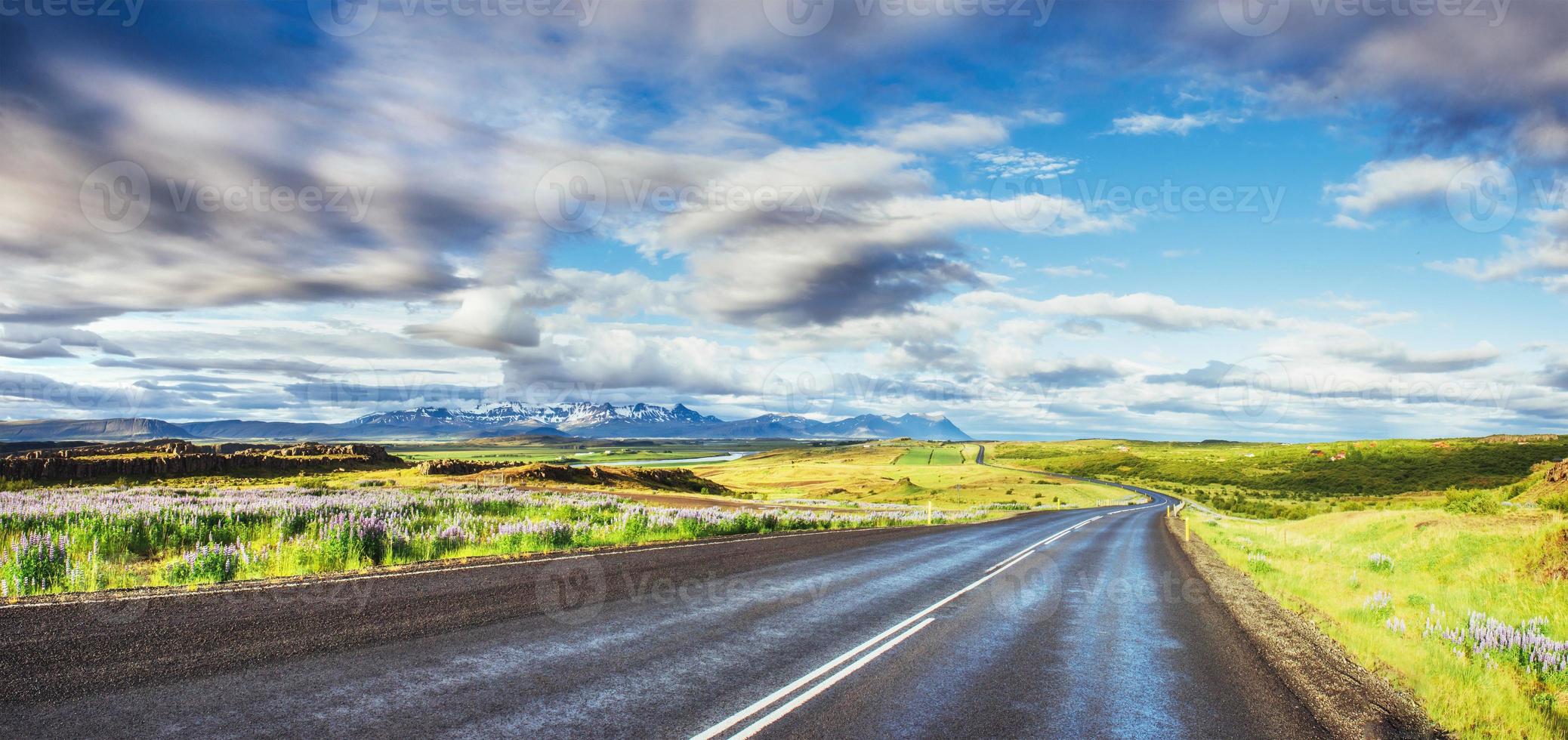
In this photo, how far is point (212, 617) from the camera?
7.84m

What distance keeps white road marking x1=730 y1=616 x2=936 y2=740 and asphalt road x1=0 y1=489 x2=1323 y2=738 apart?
1.1 inches

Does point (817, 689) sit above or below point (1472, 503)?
below

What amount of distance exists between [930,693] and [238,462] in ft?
225

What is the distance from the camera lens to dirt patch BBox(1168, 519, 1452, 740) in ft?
21.5

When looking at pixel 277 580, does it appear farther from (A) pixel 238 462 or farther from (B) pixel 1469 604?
(A) pixel 238 462

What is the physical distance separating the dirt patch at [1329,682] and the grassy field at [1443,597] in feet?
0.97

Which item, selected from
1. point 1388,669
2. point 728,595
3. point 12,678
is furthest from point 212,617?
point 1388,669

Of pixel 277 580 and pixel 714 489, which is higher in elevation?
pixel 277 580

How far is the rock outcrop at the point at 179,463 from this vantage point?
44.6m

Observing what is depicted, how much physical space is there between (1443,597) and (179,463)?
71.9m

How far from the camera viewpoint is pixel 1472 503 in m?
27.8

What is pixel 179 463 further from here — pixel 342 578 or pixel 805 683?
pixel 805 683

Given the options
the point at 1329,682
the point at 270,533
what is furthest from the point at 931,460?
the point at 1329,682

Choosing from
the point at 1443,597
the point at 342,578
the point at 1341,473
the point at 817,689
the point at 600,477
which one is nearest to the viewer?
the point at 817,689
